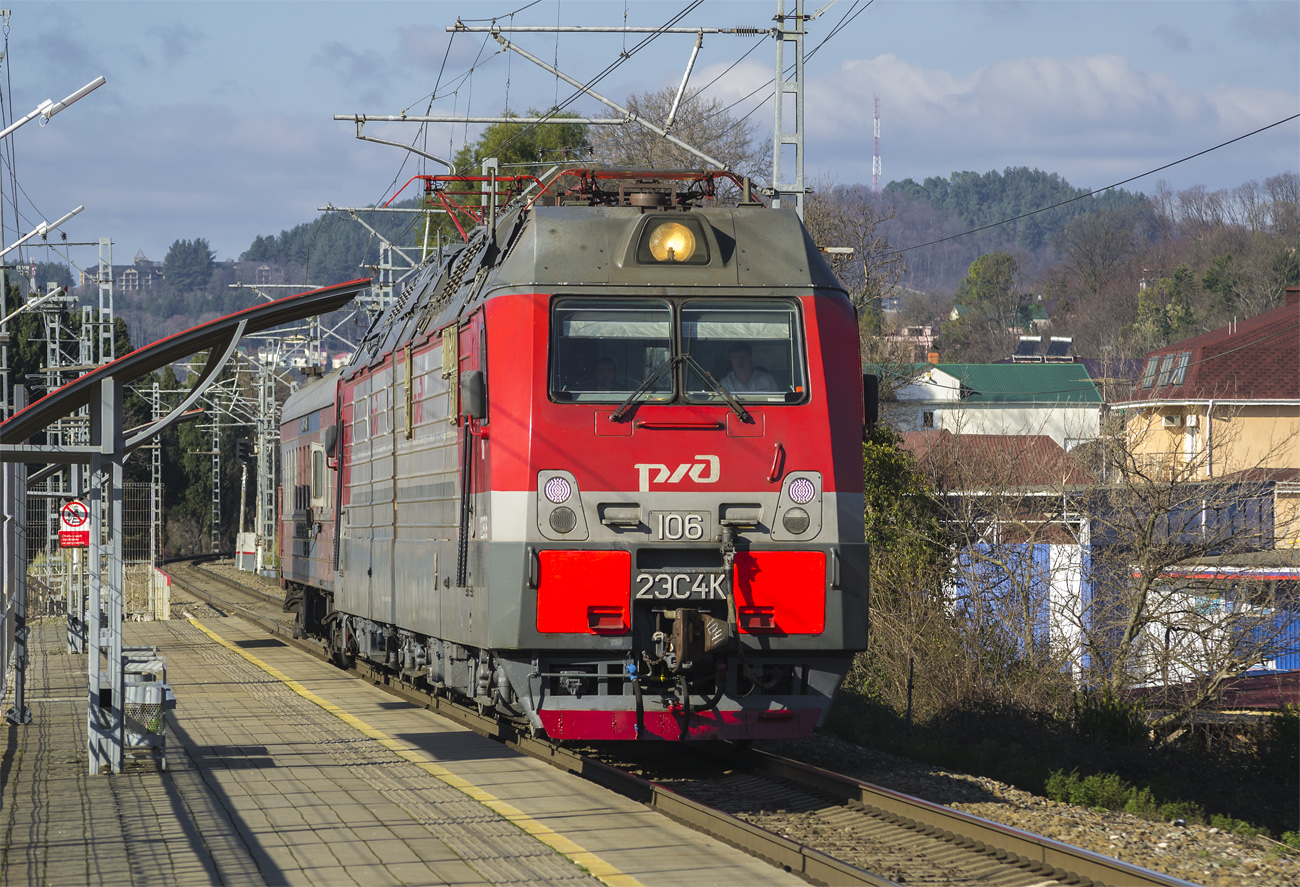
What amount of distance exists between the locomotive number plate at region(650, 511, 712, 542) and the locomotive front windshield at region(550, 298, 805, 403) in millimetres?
796

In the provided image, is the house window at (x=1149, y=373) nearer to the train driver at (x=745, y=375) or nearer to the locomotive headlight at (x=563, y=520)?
the train driver at (x=745, y=375)

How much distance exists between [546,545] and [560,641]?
2.10 feet

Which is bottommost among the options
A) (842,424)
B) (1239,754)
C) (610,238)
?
(1239,754)

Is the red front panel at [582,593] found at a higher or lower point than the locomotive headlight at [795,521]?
lower

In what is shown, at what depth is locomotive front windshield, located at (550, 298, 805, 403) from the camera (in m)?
9.62

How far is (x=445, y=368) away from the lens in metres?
11.0

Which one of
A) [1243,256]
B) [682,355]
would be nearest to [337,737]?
[682,355]

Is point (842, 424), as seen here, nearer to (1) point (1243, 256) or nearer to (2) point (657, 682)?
(2) point (657, 682)

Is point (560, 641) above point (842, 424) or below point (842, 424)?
below

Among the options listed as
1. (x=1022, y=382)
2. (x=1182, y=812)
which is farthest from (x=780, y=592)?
(x=1022, y=382)

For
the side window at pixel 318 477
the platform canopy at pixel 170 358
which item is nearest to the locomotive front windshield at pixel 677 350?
the platform canopy at pixel 170 358

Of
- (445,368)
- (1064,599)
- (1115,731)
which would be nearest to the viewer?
(445,368)

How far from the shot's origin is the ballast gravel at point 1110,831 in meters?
7.94

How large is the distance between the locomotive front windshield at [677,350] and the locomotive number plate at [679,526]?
0.80 meters
